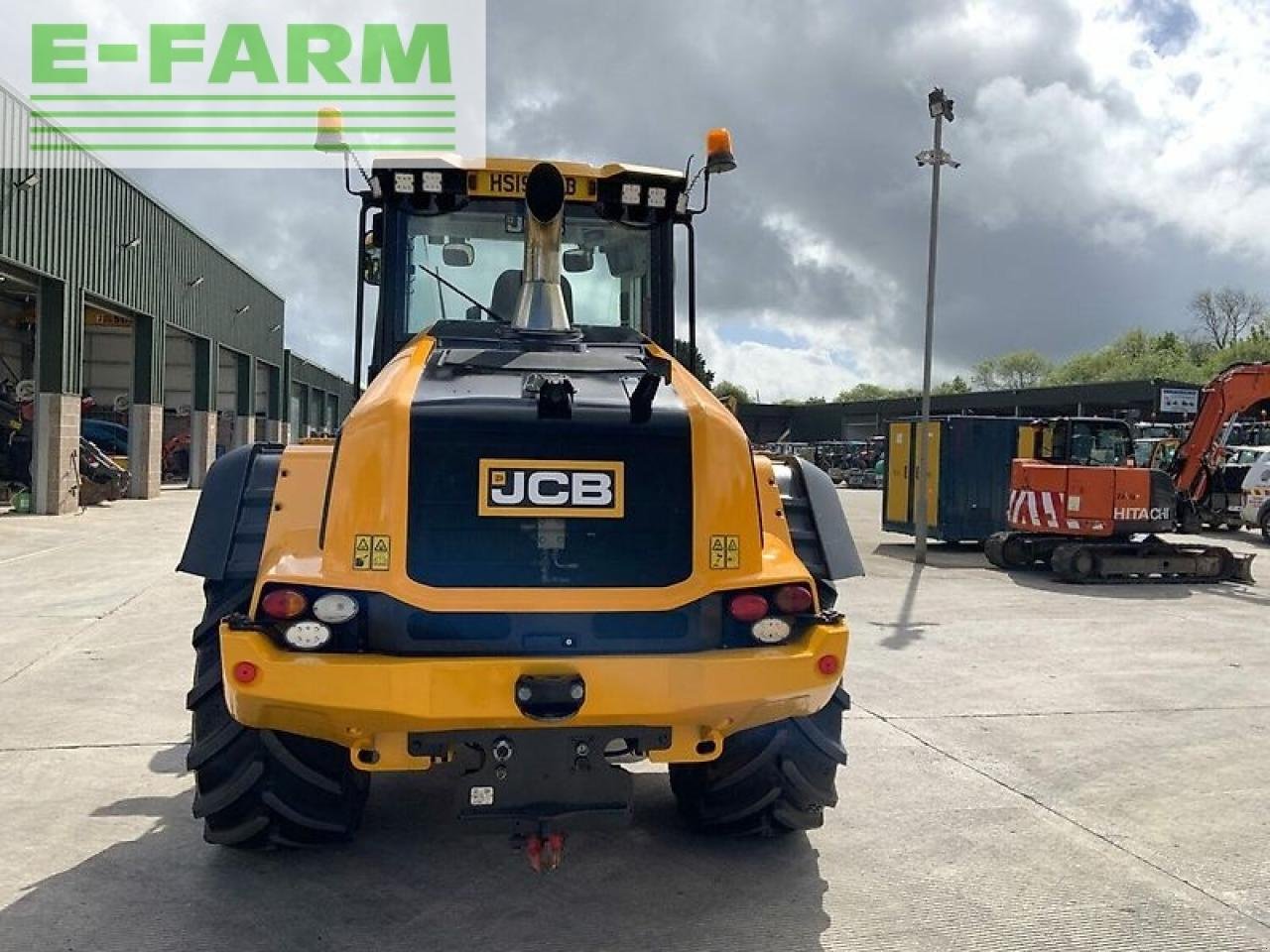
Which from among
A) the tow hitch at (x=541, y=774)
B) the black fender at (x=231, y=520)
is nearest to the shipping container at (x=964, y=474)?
the black fender at (x=231, y=520)

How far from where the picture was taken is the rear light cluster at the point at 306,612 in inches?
143

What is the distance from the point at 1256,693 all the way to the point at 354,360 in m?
6.89

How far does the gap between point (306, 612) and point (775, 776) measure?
2029mm

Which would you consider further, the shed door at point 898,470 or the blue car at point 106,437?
the blue car at point 106,437

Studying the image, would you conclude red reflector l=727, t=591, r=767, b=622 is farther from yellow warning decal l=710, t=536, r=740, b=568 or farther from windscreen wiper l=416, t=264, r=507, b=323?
windscreen wiper l=416, t=264, r=507, b=323

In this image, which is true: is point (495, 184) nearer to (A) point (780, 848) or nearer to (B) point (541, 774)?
(B) point (541, 774)

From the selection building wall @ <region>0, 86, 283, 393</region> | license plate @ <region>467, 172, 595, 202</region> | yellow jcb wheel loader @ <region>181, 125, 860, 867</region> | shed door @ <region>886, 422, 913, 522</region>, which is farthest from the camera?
building wall @ <region>0, 86, 283, 393</region>

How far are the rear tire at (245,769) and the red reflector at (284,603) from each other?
0.62 meters

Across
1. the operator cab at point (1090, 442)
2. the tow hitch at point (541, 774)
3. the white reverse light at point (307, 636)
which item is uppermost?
the operator cab at point (1090, 442)

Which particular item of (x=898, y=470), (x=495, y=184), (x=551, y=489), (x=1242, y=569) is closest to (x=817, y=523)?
(x=551, y=489)

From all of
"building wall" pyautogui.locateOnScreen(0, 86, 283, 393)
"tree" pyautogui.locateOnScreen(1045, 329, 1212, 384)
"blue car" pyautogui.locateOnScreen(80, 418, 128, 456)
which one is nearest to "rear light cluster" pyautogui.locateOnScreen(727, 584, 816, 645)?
"building wall" pyautogui.locateOnScreen(0, 86, 283, 393)

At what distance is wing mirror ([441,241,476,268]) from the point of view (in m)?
5.47

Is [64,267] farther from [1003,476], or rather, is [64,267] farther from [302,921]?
[302,921]

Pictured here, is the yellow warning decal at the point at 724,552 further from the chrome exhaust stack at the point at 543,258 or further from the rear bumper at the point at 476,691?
the chrome exhaust stack at the point at 543,258
